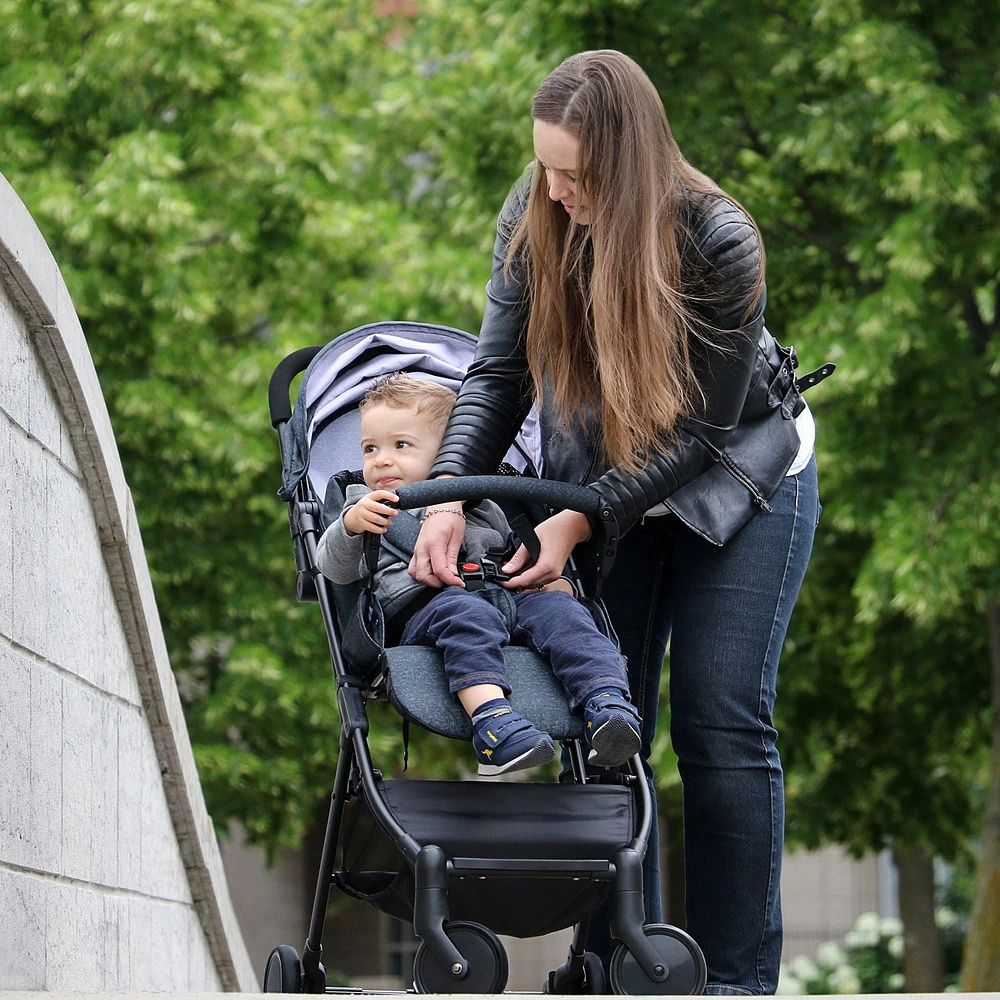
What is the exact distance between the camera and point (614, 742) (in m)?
3.09

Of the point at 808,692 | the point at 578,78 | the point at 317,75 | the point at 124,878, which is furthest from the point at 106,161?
the point at 578,78

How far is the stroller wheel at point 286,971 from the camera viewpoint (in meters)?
3.70

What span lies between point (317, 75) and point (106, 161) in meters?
4.95

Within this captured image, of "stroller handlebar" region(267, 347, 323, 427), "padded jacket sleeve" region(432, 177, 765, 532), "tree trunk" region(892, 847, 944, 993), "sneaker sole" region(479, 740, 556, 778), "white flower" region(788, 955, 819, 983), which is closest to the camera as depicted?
"sneaker sole" region(479, 740, 556, 778)

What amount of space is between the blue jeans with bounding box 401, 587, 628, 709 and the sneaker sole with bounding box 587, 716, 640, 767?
0.13 metres

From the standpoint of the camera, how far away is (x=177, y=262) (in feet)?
33.9

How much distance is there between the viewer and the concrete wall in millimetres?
3516

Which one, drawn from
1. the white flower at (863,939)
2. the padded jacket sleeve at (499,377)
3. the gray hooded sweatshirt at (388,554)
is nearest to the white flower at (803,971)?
the white flower at (863,939)

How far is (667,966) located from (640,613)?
3.18 feet

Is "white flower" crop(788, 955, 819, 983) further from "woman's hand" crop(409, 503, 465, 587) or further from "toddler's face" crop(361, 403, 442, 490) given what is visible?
"woman's hand" crop(409, 503, 465, 587)

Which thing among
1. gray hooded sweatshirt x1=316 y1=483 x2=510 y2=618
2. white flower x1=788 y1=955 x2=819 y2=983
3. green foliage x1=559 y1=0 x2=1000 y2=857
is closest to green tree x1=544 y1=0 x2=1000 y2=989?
green foliage x1=559 y1=0 x2=1000 y2=857

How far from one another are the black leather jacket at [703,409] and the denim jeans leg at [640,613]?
0.28 m

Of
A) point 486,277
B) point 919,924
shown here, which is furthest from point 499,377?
point 919,924

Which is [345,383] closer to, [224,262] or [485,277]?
[485,277]
